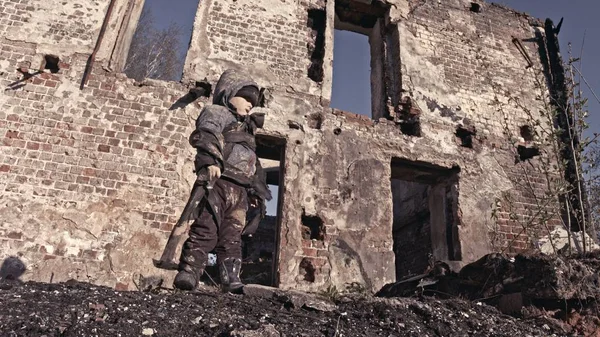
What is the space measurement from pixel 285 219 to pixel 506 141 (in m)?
4.23

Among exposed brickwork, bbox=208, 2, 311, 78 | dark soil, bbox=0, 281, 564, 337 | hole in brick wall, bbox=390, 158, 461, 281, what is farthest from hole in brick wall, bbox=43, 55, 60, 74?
hole in brick wall, bbox=390, 158, 461, 281

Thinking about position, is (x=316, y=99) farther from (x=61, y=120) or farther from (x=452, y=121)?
(x=61, y=120)

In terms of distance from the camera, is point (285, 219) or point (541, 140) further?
point (541, 140)

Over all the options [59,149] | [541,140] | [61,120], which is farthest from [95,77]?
[541,140]

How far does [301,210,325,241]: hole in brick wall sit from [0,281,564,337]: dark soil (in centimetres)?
240

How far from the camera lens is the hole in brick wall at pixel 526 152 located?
7039 millimetres

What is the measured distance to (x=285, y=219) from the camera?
560cm

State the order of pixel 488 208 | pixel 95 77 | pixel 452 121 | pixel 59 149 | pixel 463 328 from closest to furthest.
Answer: pixel 463 328 < pixel 59 149 < pixel 95 77 < pixel 488 208 < pixel 452 121

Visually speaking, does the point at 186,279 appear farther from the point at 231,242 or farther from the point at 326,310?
the point at 326,310

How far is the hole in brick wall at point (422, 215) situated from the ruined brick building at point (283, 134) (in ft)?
0.15

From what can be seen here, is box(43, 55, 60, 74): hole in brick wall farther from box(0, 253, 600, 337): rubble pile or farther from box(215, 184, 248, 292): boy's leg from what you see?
box(215, 184, 248, 292): boy's leg

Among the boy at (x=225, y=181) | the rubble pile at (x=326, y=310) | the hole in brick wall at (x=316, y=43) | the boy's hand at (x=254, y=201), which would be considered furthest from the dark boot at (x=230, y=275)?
the hole in brick wall at (x=316, y=43)

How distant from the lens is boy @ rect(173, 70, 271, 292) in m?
3.01

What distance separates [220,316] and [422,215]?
668 centimetres
